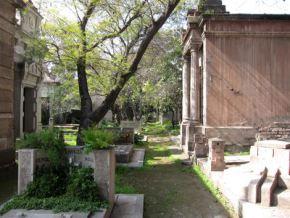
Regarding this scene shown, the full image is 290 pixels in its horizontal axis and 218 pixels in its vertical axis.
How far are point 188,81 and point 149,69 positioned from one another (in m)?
9.33

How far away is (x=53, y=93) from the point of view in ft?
110

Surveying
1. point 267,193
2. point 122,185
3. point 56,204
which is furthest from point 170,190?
point 56,204

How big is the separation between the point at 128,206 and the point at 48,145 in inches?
77.2

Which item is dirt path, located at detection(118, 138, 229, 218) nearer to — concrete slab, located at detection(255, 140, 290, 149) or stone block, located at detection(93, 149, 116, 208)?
stone block, located at detection(93, 149, 116, 208)

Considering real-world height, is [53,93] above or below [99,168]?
above

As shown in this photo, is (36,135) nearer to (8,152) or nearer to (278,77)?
(8,152)

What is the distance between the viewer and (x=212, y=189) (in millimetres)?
9117

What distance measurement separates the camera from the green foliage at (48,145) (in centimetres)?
668

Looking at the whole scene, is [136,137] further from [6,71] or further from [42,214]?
[42,214]

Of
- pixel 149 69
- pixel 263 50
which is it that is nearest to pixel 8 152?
pixel 263 50

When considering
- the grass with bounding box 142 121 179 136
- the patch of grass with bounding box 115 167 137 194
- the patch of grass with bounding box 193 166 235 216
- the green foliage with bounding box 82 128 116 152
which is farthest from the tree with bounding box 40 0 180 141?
the grass with bounding box 142 121 179 136

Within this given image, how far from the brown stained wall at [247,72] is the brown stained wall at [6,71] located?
24.2ft

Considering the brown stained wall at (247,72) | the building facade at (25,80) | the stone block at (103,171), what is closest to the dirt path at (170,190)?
the stone block at (103,171)

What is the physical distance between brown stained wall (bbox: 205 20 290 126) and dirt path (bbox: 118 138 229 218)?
3081 millimetres
